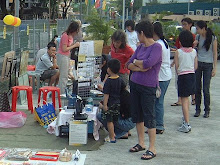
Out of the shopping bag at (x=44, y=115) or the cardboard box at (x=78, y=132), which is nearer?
the cardboard box at (x=78, y=132)

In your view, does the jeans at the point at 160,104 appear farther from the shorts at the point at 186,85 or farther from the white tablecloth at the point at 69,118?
the white tablecloth at the point at 69,118

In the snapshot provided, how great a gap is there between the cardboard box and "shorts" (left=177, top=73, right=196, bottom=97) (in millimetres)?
Answer: 1707

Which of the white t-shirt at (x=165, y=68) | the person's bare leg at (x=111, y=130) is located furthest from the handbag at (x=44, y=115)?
the white t-shirt at (x=165, y=68)

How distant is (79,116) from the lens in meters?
5.41

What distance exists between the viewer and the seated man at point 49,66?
8.61 meters

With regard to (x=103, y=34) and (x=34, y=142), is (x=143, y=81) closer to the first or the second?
(x=34, y=142)

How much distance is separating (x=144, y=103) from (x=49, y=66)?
4170 mm

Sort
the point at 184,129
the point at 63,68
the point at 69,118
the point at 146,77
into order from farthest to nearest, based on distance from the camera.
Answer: the point at 63,68, the point at 184,129, the point at 69,118, the point at 146,77

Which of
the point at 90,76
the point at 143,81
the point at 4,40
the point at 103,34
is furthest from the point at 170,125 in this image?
the point at 103,34

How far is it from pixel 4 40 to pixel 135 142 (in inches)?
195

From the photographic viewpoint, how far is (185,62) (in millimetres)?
6191

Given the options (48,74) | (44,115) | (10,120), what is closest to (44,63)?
(48,74)

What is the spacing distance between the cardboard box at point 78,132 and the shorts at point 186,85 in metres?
1.71

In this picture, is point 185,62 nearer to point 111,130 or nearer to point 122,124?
point 122,124
